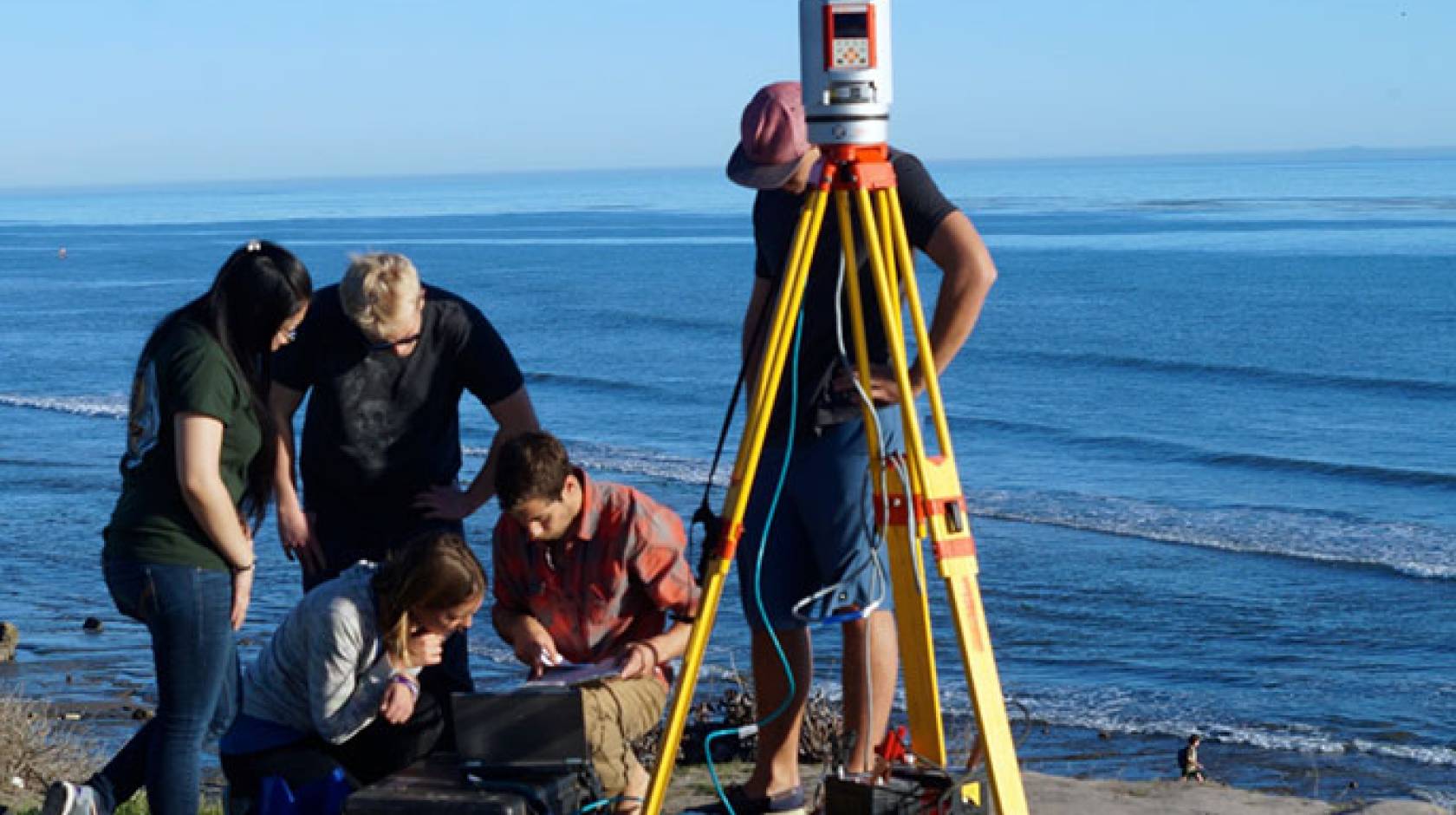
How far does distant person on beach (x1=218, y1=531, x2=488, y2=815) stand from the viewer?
4.26 metres

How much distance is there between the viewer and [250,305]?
4.31 m

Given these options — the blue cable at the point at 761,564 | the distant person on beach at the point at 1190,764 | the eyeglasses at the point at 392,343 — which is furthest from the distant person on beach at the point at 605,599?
the distant person on beach at the point at 1190,764

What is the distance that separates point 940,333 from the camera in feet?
14.0

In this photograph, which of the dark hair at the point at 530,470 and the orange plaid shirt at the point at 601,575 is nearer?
the dark hair at the point at 530,470

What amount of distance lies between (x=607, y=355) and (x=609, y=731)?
1000 inches

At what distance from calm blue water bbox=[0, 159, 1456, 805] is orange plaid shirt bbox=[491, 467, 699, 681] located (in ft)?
3.53

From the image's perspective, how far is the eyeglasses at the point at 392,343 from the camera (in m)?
4.85

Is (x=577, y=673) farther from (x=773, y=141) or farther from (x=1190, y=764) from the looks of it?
(x=1190, y=764)

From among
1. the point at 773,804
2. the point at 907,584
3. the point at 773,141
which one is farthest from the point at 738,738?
the point at 773,141

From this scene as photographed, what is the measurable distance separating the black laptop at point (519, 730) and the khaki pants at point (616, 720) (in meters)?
0.21

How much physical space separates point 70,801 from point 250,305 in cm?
135

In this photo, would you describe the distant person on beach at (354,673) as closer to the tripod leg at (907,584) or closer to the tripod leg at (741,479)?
the tripod leg at (741,479)

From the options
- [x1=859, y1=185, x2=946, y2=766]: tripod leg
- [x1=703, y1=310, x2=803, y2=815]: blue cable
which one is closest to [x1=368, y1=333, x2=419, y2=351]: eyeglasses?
[x1=703, y1=310, x2=803, y2=815]: blue cable

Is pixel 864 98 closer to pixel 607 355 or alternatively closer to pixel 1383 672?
pixel 1383 672
